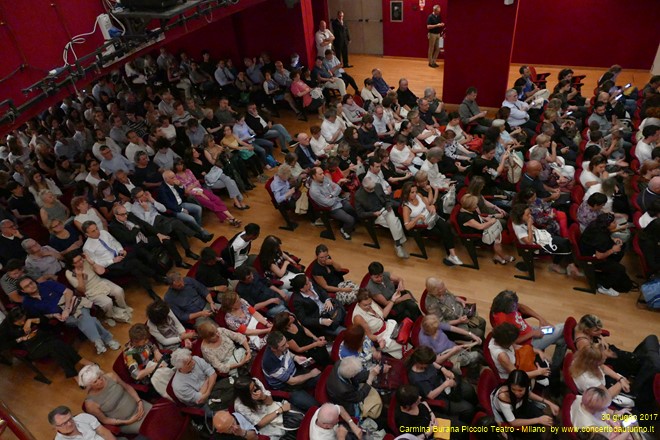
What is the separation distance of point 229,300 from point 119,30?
3.46m

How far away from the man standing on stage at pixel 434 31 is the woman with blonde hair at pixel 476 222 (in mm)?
7558

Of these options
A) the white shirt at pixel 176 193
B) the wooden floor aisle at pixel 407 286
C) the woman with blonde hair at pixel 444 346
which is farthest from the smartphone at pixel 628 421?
the white shirt at pixel 176 193

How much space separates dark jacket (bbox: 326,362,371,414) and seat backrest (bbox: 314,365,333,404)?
52mm

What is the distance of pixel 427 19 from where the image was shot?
1186cm

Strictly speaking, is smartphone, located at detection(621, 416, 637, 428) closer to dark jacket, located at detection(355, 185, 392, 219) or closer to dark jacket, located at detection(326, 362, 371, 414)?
dark jacket, located at detection(326, 362, 371, 414)

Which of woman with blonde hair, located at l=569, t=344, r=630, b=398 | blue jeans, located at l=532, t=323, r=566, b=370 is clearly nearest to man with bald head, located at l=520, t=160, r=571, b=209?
blue jeans, located at l=532, t=323, r=566, b=370

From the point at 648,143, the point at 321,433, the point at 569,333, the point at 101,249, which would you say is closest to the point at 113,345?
the point at 101,249

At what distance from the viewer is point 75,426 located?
3484 millimetres

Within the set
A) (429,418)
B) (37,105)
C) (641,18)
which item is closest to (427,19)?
(641,18)

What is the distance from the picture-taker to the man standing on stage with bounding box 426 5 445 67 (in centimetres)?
1143

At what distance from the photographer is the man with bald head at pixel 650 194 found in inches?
207

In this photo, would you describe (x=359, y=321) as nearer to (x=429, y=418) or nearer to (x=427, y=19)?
(x=429, y=418)

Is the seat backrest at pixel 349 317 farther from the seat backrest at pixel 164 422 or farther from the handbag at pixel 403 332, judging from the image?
the seat backrest at pixel 164 422

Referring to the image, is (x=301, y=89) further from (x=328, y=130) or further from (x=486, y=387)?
(x=486, y=387)
